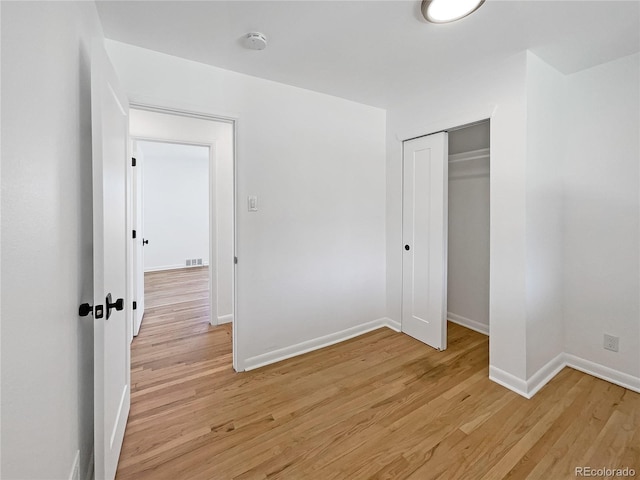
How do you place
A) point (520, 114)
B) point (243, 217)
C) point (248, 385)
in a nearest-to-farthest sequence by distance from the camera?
point (520, 114)
point (248, 385)
point (243, 217)

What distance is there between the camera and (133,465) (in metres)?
1.53

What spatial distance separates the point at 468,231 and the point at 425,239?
0.88 m

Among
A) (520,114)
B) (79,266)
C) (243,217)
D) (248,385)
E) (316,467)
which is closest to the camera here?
(79,266)

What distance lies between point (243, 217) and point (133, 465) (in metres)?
1.68

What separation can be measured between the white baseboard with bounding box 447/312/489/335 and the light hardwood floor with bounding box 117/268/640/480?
20.1 inches

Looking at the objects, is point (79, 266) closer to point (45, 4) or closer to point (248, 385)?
point (45, 4)

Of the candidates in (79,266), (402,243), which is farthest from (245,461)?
(402,243)

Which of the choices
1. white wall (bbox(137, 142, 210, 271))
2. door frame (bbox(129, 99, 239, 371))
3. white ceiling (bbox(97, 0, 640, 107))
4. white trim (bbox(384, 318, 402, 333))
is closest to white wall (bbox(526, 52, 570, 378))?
white ceiling (bbox(97, 0, 640, 107))

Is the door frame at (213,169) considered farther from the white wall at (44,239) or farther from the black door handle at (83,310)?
the black door handle at (83,310)

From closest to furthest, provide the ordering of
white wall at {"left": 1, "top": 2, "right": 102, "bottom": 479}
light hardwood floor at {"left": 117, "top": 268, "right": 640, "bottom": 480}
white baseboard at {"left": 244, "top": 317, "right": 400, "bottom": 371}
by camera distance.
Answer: white wall at {"left": 1, "top": 2, "right": 102, "bottom": 479}, light hardwood floor at {"left": 117, "top": 268, "right": 640, "bottom": 480}, white baseboard at {"left": 244, "top": 317, "right": 400, "bottom": 371}

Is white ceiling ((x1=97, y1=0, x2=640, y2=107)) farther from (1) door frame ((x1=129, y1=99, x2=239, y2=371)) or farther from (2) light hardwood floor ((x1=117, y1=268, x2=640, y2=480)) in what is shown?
(2) light hardwood floor ((x1=117, y1=268, x2=640, y2=480))

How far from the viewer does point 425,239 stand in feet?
9.50

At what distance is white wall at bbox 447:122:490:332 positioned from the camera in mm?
3188

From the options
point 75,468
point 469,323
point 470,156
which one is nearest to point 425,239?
point 470,156
